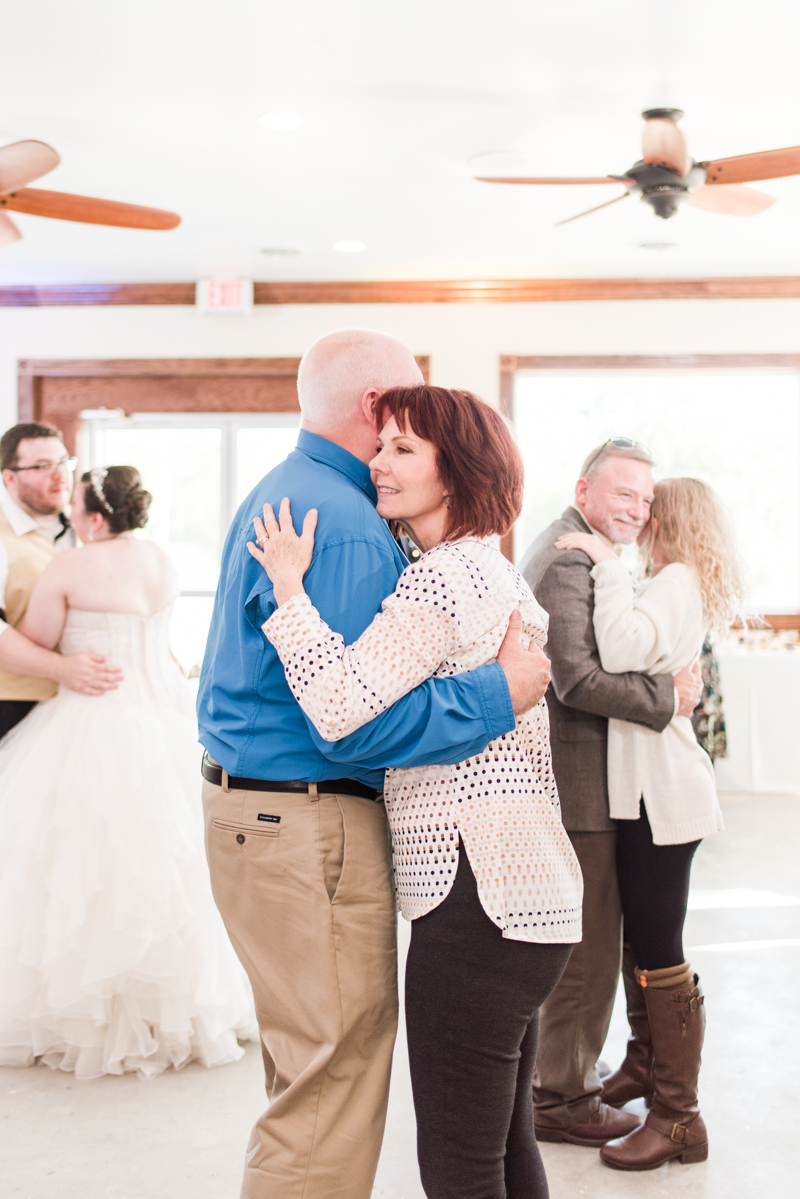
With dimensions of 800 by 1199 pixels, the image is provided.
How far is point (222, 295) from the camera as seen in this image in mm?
6578

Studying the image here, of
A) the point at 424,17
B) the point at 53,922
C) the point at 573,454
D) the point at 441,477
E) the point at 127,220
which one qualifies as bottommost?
the point at 53,922

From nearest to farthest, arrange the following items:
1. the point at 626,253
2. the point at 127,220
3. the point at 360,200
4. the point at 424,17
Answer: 1. the point at 424,17
2. the point at 127,220
3. the point at 360,200
4. the point at 626,253

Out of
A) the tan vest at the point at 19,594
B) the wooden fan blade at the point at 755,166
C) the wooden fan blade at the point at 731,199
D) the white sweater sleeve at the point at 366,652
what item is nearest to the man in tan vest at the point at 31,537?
the tan vest at the point at 19,594

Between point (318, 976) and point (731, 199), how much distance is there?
12.7 feet

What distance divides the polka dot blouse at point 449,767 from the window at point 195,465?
18.6 feet

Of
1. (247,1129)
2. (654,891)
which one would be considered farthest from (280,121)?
(247,1129)

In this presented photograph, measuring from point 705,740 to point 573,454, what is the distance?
2850 millimetres

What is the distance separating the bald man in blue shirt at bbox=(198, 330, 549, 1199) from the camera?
1.41 m

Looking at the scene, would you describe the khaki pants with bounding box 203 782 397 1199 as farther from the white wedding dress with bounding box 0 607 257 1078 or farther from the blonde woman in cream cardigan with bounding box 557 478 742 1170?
the white wedding dress with bounding box 0 607 257 1078

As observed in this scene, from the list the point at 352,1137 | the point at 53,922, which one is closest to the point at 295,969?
the point at 352,1137

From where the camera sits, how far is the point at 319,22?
329cm

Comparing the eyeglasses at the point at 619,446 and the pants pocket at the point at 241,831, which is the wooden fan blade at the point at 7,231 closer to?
the eyeglasses at the point at 619,446

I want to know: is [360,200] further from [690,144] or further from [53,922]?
[53,922]

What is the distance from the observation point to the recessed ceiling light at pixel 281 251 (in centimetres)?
588
